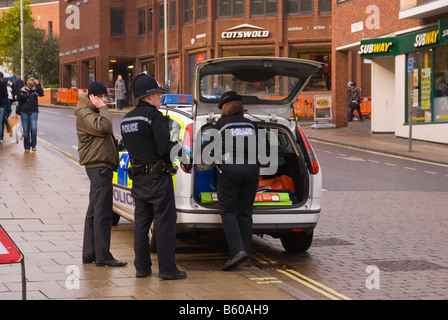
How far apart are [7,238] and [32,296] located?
135 centimetres

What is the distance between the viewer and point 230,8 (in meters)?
46.7

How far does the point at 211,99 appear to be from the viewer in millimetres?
9219

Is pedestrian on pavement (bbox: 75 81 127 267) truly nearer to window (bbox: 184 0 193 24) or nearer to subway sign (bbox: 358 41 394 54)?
subway sign (bbox: 358 41 394 54)

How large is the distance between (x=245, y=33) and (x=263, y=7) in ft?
5.66

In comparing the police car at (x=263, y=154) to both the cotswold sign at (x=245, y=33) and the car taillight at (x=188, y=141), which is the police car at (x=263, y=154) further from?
the cotswold sign at (x=245, y=33)

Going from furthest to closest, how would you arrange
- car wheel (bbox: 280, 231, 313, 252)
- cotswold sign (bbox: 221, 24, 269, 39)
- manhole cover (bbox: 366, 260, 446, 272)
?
cotswold sign (bbox: 221, 24, 269, 39) → car wheel (bbox: 280, 231, 313, 252) → manhole cover (bbox: 366, 260, 446, 272)

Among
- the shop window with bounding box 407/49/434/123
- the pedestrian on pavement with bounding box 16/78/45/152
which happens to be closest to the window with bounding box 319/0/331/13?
the shop window with bounding box 407/49/434/123

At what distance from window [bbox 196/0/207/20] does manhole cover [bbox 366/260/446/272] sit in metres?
40.0

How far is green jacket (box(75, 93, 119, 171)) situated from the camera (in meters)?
8.30

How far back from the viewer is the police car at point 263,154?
8.57m

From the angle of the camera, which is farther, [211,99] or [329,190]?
[329,190]

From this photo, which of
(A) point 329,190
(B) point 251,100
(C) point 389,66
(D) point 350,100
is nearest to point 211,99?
(B) point 251,100

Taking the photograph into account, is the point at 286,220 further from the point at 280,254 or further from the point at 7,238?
the point at 7,238
